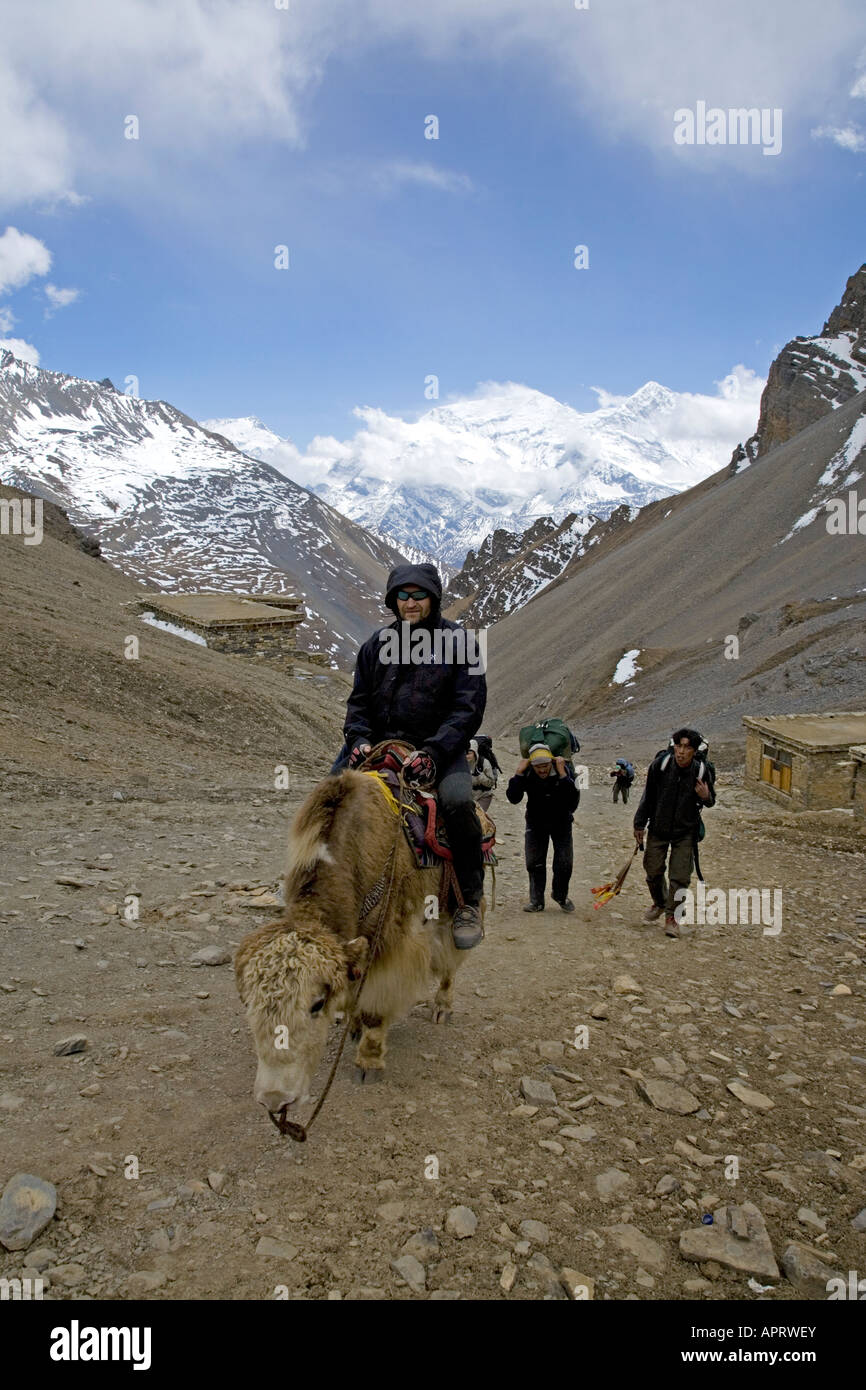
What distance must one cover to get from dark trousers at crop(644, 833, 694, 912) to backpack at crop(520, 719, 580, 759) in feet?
4.37

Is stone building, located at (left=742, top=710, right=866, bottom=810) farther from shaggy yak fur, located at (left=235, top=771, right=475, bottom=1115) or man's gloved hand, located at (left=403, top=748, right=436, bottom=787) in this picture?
shaggy yak fur, located at (left=235, top=771, right=475, bottom=1115)

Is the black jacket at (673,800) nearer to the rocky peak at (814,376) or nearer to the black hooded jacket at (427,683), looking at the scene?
the black hooded jacket at (427,683)

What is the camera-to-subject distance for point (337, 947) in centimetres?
370

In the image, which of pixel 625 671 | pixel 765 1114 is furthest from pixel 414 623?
pixel 625 671

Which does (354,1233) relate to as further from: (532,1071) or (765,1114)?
(765,1114)

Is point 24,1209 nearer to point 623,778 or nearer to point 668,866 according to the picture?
point 668,866

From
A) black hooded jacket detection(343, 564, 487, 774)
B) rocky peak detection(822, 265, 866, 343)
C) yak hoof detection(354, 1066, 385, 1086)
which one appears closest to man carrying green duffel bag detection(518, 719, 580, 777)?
black hooded jacket detection(343, 564, 487, 774)

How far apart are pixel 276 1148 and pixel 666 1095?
7.64 ft

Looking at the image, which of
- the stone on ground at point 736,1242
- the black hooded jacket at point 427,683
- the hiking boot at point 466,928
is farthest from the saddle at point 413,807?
the stone on ground at point 736,1242

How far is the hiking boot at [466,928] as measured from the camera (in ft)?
17.5

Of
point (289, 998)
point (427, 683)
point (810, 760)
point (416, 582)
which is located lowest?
point (289, 998)

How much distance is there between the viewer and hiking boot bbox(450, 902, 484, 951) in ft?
17.5

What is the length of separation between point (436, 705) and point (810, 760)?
14.7 metres

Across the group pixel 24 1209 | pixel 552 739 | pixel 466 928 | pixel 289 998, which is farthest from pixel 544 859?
pixel 24 1209
